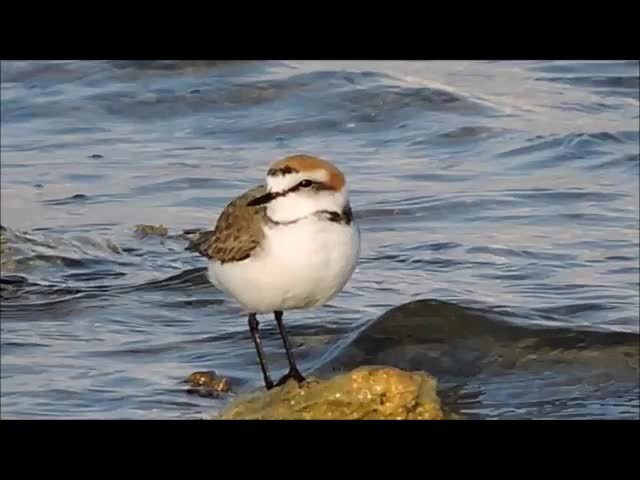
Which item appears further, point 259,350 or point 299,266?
point 259,350

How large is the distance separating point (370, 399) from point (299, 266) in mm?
411

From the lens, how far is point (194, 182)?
6.94 metres

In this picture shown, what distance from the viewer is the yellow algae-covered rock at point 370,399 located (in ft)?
14.0

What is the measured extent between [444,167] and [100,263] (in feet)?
5.34

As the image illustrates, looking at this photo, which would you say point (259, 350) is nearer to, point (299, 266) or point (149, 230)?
point (299, 266)

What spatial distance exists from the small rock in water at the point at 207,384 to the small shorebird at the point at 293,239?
0.77m

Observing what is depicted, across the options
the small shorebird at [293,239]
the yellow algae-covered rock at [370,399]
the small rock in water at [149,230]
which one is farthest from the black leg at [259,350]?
the small rock in water at [149,230]

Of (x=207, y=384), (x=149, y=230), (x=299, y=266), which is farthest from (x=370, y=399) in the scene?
(x=149, y=230)

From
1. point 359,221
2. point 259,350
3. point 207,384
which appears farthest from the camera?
point 359,221

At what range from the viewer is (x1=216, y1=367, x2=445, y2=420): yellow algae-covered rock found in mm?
4270

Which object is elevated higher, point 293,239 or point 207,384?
point 293,239

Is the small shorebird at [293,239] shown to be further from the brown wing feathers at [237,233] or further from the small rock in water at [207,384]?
the small rock in water at [207,384]

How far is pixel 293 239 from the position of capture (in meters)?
4.34
